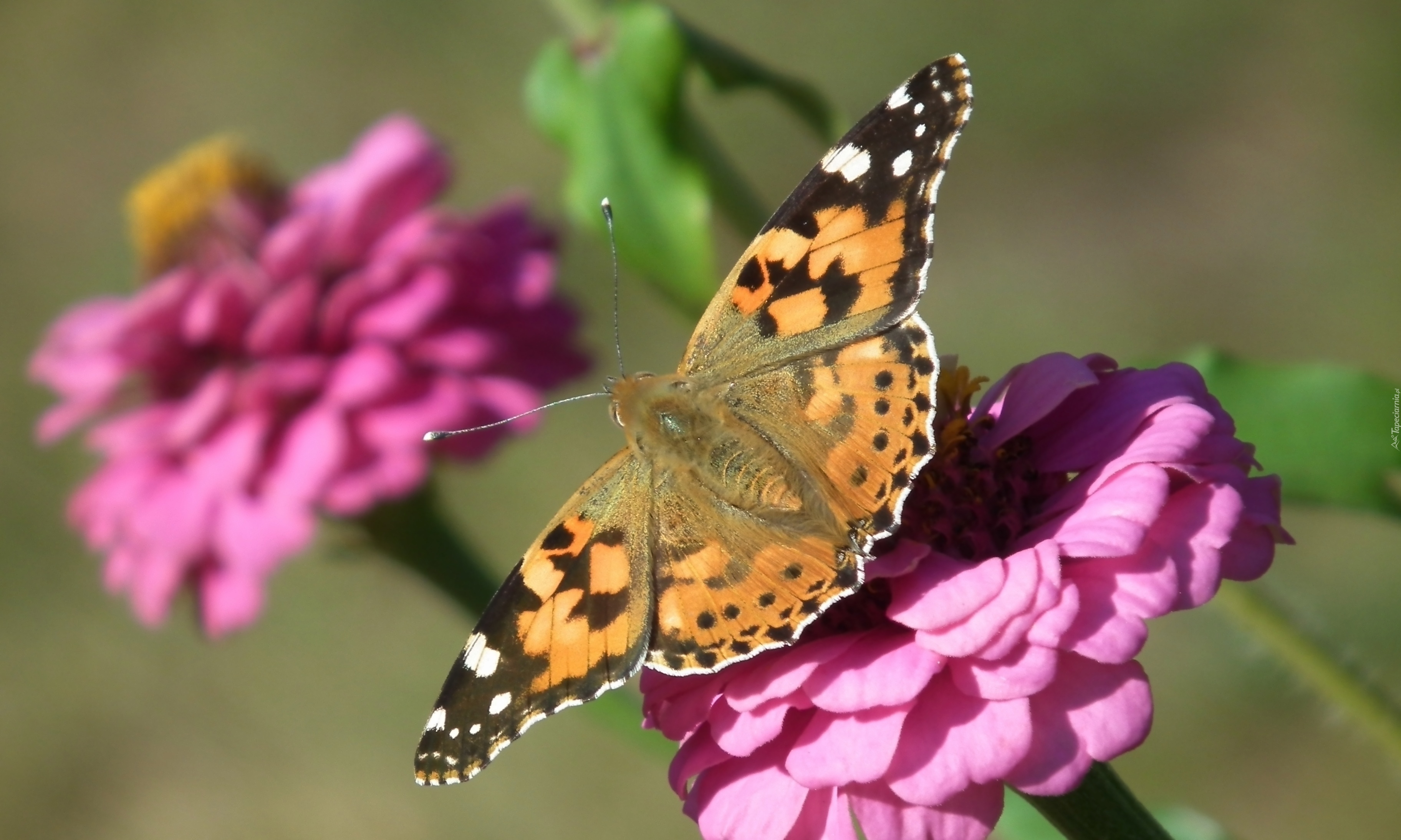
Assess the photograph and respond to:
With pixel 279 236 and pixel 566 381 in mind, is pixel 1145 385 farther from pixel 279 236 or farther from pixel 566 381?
pixel 279 236

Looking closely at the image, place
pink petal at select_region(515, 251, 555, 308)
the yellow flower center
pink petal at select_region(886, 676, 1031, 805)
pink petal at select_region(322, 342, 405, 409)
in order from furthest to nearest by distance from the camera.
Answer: the yellow flower center → pink petal at select_region(515, 251, 555, 308) → pink petal at select_region(322, 342, 405, 409) → pink petal at select_region(886, 676, 1031, 805)

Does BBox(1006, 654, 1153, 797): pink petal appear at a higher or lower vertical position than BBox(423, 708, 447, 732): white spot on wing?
higher

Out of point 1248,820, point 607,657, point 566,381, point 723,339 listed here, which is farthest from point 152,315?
point 1248,820

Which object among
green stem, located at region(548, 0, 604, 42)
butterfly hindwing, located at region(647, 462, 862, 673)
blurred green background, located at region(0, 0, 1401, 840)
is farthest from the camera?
blurred green background, located at region(0, 0, 1401, 840)

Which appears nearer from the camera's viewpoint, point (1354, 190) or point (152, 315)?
point (152, 315)

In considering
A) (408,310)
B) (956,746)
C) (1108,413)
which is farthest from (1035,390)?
(408,310)

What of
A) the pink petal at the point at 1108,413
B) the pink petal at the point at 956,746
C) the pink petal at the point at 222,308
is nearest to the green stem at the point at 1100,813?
the pink petal at the point at 956,746

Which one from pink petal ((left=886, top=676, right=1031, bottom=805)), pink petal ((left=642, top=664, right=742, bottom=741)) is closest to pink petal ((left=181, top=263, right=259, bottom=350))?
pink petal ((left=642, top=664, right=742, bottom=741))

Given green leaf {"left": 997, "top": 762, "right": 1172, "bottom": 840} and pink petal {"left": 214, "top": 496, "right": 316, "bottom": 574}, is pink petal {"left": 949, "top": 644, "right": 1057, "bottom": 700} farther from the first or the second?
pink petal {"left": 214, "top": 496, "right": 316, "bottom": 574}
